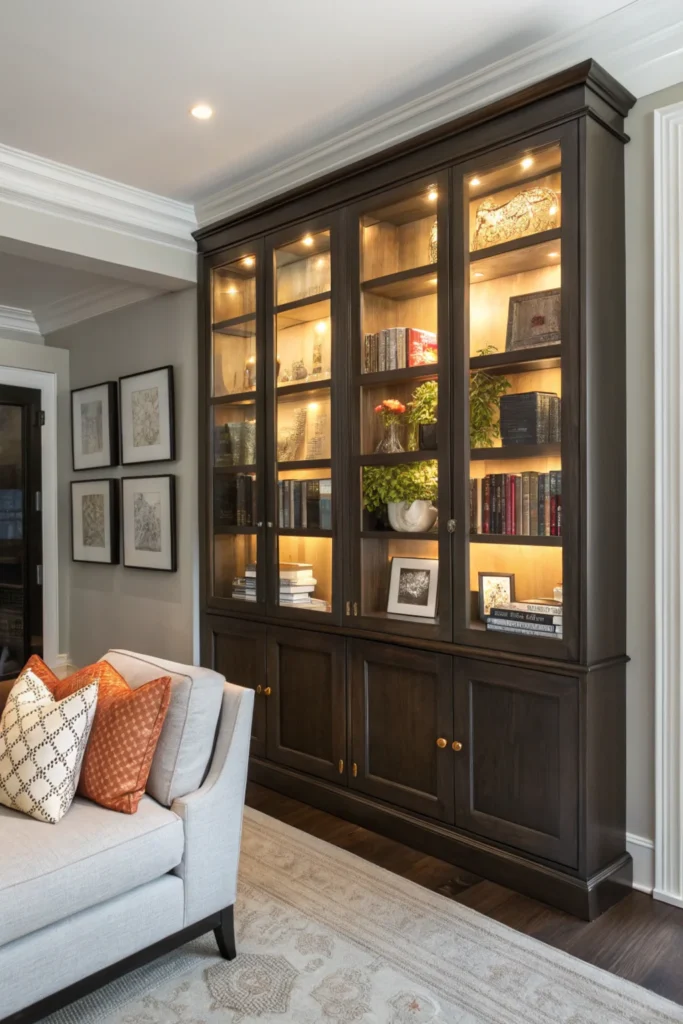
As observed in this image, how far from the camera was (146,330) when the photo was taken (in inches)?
177

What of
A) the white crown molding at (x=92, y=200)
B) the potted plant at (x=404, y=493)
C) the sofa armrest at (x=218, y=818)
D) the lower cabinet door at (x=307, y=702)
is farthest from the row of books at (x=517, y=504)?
the white crown molding at (x=92, y=200)

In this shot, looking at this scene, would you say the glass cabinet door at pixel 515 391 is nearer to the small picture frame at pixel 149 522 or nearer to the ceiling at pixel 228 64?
the ceiling at pixel 228 64

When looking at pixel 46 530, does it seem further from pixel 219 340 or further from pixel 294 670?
pixel 294 670

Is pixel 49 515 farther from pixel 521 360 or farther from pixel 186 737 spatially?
pixel 521 360

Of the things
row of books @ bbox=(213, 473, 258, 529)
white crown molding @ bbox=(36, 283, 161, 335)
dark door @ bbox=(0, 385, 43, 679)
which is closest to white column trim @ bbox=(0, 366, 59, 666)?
dark door @ bbox=(0, 385, 43, 679)

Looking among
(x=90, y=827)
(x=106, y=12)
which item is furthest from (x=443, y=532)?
(x=106, y=12)

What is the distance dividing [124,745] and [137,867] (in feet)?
1.05

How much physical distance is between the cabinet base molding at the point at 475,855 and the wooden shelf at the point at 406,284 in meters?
2.05

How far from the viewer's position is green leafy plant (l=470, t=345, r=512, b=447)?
9.20ft

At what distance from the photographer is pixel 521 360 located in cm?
268

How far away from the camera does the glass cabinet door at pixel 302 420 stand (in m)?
3.39

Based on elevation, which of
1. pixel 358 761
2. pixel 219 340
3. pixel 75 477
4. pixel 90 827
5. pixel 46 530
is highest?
pixel 219 340

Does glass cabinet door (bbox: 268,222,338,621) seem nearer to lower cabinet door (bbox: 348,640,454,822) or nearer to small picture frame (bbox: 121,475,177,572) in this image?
lower cabinet door (bbox: 348,640,454,822)

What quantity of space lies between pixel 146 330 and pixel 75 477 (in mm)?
1232
